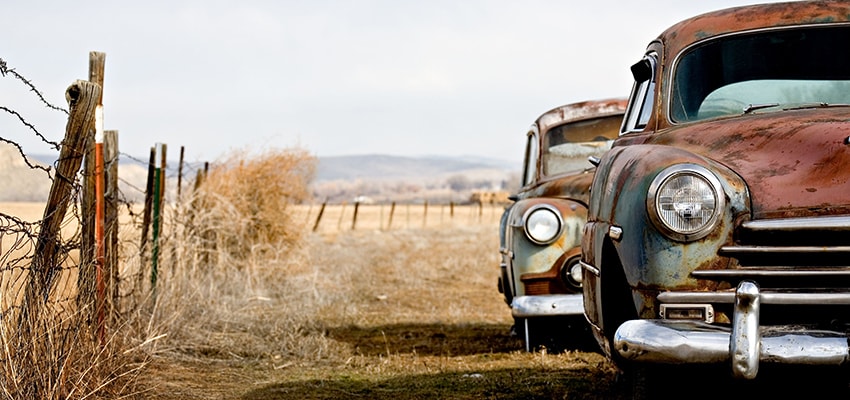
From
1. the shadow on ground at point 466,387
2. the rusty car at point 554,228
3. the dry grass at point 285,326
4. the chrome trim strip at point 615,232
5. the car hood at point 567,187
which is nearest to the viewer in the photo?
the chrome trim strip at point 615,232

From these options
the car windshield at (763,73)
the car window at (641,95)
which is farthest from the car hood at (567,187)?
the car windshield at (763,73)

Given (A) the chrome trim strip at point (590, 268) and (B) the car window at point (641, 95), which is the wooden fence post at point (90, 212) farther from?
(B) the car window at point (641, 95)

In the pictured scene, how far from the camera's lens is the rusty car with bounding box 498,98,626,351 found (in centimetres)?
734

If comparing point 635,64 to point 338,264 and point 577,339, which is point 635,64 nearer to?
point 577,339

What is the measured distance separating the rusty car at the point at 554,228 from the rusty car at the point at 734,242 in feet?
8.38

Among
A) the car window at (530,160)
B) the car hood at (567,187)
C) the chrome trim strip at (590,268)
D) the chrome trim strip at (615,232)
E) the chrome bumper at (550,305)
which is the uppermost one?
the car window at (530,160)

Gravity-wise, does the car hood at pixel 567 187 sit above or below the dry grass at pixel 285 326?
above

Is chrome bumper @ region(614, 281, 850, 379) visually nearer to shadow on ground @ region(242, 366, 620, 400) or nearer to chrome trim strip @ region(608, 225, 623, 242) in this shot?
chrome trim strip @ region(608, 225, 623, 242)

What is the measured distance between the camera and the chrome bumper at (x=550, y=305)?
7090 mm

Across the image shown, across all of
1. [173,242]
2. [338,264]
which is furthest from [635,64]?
[338,264]

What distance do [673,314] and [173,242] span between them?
7.29 meters

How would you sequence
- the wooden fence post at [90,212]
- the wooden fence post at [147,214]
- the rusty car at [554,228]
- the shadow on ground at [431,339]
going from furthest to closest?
the wooden fence post at [147,214] < the shadow on ground at [431,339] < the rusty car at [554,228] < the wooden fence post at [90,212]

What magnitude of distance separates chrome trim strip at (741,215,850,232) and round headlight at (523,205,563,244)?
3.62 m

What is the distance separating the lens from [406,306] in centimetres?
1290
